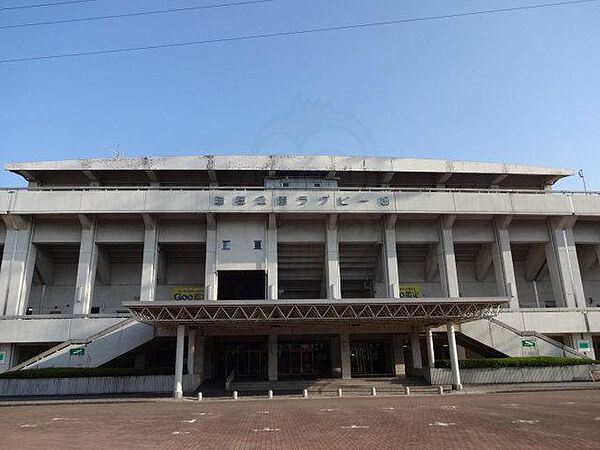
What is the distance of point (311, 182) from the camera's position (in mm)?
40719

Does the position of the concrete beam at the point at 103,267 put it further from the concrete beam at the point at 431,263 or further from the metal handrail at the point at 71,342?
the concrete beam at the point at 431,263

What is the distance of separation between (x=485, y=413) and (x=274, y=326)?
1834 centimetres

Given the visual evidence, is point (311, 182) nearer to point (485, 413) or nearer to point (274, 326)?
point (274, 326)

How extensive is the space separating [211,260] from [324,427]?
24215mm

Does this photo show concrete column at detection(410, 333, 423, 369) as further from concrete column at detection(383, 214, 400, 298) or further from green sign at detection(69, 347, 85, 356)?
green sign at detection(69, 347, 85, 356)

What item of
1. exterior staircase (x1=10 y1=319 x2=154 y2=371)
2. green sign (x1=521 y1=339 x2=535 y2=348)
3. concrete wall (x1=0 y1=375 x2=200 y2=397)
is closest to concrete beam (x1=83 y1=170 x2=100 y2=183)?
exterior staircase (x1=10 y1=319 x2=154 y2=371)

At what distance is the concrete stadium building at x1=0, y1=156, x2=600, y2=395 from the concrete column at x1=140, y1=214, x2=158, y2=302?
116 millimetres

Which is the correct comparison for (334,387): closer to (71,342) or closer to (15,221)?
(71,342)

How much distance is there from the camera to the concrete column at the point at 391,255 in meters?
36.4

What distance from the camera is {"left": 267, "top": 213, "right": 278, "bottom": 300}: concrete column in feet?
117

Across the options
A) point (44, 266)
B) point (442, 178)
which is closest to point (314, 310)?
point (442, 178)

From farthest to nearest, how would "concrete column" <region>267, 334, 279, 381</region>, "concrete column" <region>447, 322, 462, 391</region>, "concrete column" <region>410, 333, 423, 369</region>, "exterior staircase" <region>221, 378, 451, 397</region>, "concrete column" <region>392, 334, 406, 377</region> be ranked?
"concrete column" <region>392, 334, 406, 377</region>, "concrete column" <region>410, 333, 423, 369</region>, "concrete column" <region>267, 334, 279, 381</region>, "exterior staircase" <region>221, 378, 451, 397</region>, "concrete column" <region>447, 322, 462, 391</region>

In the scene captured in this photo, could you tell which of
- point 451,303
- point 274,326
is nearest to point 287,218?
point 274,326

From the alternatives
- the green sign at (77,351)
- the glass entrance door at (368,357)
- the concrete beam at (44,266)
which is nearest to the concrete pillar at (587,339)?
the glass entrance door at (368,357)
